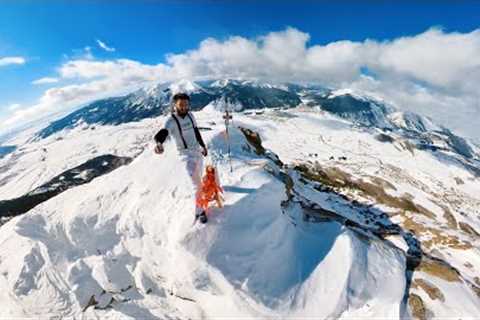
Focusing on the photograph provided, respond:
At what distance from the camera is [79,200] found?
61.5ft

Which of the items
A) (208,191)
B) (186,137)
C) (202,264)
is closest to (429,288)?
(202,264)

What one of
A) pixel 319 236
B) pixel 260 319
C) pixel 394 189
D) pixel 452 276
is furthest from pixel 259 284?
pixel 394 189

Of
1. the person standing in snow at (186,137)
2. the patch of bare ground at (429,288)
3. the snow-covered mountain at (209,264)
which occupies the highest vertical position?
the person standing in snow at (186,137)

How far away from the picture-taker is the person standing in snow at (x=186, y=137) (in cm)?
1179

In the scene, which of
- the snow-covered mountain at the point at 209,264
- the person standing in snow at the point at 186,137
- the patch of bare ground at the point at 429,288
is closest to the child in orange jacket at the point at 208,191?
the person standing in snow at the point at 186,137

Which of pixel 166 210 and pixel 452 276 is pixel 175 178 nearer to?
pixel 166 210

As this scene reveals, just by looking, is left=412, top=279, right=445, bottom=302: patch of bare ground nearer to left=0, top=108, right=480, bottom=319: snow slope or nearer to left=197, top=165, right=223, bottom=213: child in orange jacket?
left=0, top=108, right=480, bottom=319: snow slope

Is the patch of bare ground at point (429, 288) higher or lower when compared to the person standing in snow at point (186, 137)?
lower

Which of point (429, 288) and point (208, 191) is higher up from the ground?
point (208, 191)

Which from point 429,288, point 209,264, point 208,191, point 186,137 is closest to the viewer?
point 209,264

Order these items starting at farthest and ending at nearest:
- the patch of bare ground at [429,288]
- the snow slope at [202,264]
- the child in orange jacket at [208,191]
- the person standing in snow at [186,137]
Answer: the patch of bare ground at [429,288] → the child in orange jacket at [208,191] → the snow slope at [202,264] → the person standing in snow at [186,137]

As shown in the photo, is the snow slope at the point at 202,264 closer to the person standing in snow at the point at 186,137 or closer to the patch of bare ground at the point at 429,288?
the patch of bare ground at the point at 429,288

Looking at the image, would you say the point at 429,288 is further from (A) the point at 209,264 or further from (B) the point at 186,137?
(B) the point at 186,137

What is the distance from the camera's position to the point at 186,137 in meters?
12.6
